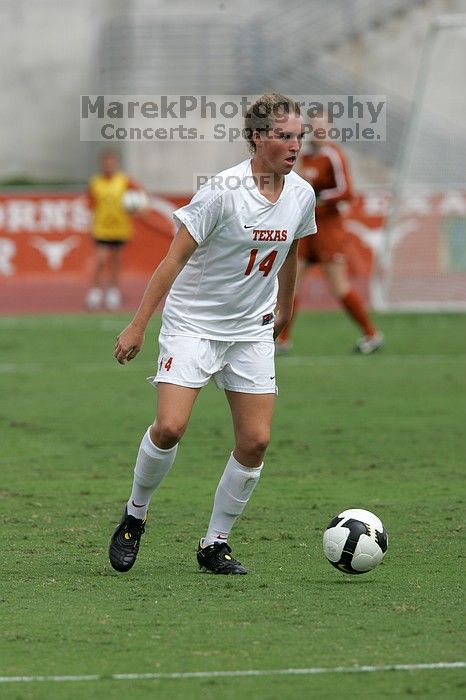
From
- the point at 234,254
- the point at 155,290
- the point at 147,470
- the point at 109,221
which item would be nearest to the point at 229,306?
the point at 234,254

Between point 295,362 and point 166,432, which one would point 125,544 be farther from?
point 295,362

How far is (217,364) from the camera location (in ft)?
19.6

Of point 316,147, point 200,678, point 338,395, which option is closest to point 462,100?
point 316,147

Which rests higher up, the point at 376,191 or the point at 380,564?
the point at 380,564

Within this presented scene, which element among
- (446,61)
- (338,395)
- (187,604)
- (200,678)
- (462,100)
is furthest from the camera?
(462,100)

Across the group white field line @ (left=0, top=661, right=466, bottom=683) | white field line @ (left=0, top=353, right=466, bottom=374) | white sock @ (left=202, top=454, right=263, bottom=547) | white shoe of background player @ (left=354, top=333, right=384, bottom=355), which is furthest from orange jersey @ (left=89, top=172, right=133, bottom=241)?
white field line @ (left=0, top=661, right=466, bottom=683)

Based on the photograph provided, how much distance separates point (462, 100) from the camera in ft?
66.5

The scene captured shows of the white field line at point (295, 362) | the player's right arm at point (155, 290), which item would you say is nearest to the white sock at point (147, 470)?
the player's right arm at point (155, 290)

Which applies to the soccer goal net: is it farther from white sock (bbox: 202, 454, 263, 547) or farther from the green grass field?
white sock (bbox: 202, 454, 263, 547)

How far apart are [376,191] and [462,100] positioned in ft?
Answer: 9.20

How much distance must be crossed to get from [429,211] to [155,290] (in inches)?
521

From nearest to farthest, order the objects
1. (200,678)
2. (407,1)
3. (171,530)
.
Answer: (200,678), (171,530), (407,1)

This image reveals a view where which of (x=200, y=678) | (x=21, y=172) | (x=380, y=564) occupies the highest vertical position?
(x=200, y=678)

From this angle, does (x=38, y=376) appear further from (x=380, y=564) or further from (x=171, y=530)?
(x=380, y=564)
